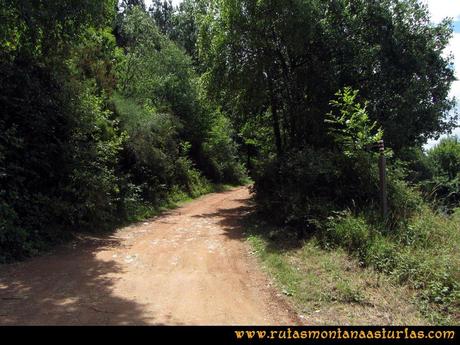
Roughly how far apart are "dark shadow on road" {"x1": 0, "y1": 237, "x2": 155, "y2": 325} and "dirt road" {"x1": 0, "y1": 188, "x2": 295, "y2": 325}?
1cm

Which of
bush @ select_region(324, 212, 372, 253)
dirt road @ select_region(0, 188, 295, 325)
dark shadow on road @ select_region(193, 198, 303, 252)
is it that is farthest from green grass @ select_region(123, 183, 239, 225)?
bush @ select_region(324, 212, 372, 253)

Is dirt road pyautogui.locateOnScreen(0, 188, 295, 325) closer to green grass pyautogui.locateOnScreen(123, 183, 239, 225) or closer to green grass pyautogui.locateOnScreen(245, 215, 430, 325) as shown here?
green grass pyautogui.locateOnScreen(245, 215, 430, 325)

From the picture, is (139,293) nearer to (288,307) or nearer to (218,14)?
(288,307)

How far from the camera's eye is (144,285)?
23.8 feet

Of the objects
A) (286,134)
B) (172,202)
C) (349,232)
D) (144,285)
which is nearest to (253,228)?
(349,232)

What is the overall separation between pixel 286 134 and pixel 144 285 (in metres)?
12.6

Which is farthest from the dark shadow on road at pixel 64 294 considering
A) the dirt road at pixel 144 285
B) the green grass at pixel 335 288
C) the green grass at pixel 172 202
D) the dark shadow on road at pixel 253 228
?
the green grass at pixel 172 202

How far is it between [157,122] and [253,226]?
8.54 m

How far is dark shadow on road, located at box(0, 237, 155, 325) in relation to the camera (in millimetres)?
5523

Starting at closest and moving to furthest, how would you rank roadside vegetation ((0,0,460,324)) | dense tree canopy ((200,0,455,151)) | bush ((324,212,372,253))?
1. roadside vegetation ((0,0,460,324))
2. bush ((324,212,372,253))
3. dense tree canopy ((200,0,455,151))

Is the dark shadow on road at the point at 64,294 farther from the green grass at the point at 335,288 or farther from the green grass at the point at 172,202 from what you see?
the green grass at the point at 172,202

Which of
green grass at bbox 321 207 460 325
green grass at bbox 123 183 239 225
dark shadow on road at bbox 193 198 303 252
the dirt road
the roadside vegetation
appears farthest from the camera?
green grass at bbox 123 183 239 225

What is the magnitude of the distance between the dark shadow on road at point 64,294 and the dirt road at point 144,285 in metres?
0.01

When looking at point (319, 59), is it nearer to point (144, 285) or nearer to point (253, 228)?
point (253, 228)
